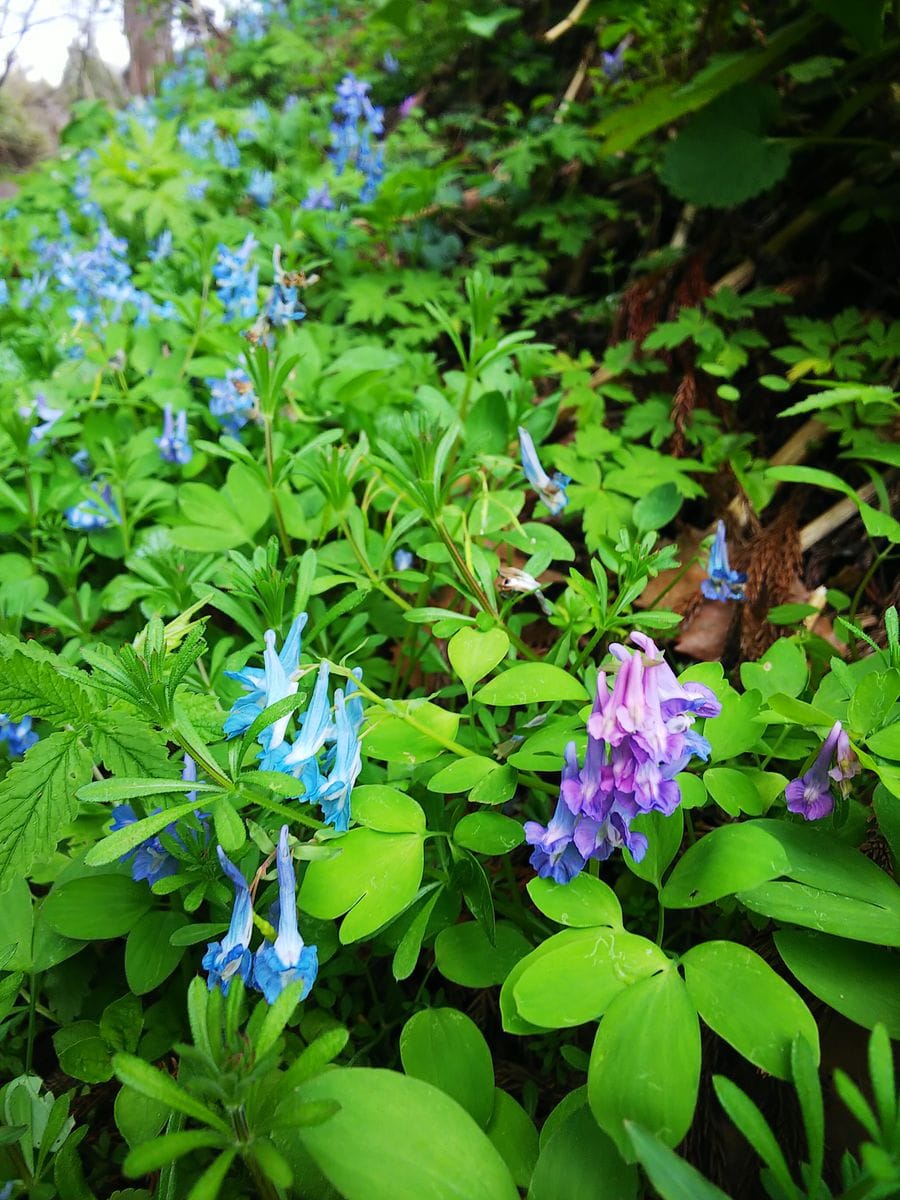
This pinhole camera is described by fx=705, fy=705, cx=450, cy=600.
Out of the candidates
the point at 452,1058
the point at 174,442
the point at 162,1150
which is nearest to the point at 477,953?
the point at 452,1058

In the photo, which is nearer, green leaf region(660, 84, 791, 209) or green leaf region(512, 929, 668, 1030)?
green leaf region(512, 929, 668, 1030)

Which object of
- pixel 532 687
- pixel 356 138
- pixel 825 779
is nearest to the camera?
pixel 825 779

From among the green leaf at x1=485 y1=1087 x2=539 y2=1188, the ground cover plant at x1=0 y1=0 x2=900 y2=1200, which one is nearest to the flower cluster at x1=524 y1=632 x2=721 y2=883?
the ground cover plant at x1=0 y1=0 x2=900 y2=1200

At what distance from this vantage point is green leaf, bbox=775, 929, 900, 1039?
2.92 ft

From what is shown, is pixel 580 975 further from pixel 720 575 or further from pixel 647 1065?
pixel 720 575

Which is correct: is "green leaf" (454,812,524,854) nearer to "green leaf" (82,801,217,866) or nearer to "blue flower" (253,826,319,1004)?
"blue flower" (253,826,319,1004)

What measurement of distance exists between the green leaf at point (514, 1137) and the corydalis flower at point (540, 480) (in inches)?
45.6

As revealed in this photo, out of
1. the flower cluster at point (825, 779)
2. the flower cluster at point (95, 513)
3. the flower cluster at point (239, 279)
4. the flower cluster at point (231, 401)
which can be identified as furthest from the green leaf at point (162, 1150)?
the flower cluster at point (239, 279)

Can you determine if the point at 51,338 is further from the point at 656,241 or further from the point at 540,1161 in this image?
the point at 540,1161

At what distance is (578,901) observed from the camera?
100 centimetres

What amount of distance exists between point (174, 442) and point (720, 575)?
1565 millimetres

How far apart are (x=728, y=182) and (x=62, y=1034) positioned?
3.04m

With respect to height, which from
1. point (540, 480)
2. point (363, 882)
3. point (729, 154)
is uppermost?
point (729, 154)

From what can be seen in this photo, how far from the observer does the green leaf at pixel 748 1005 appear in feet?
2.69
